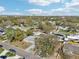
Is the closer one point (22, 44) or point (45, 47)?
point (45, 47)

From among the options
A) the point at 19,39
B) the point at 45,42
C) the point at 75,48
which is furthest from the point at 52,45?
the point at 19,39

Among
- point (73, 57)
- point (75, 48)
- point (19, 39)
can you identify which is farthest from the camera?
point (19, 39)

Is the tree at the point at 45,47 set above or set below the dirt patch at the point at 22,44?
above

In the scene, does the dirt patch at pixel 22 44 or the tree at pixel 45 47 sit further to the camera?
the dirt patch at pixel 22 44

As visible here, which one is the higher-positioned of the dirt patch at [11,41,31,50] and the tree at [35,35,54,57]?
the tree at [35,35,54,57]

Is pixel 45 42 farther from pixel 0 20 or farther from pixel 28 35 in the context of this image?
pixel 0 20

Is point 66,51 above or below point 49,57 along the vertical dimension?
above

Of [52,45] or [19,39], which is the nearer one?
[52,45]

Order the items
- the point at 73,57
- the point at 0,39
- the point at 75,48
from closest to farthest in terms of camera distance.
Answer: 1. the point at 73,57
2. the point at 75,48
3. the point at 0,39

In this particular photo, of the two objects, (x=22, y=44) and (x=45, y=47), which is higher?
(x=45, y=47)

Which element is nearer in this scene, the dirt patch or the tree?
the tree
